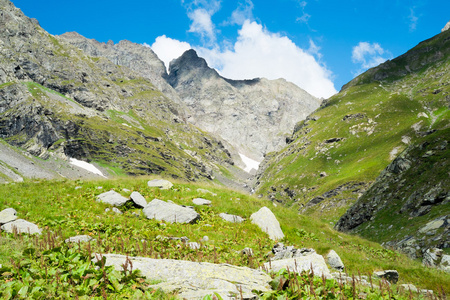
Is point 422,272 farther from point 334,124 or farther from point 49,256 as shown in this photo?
point 334,124

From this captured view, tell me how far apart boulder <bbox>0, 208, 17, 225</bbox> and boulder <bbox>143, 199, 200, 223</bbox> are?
700cm

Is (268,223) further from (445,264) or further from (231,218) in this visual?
(445,264)

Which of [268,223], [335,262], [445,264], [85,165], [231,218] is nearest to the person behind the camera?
[335,262]

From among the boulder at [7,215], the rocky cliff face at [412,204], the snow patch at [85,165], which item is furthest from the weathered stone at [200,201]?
the snow patch at [85,165]

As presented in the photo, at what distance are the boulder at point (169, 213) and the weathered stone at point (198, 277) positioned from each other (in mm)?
8569

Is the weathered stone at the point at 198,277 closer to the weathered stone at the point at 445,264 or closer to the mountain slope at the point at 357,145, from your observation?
the weathered stone at the point at 445,264

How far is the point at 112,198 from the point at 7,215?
236 inches

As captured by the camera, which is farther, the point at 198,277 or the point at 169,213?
the point at 169,213

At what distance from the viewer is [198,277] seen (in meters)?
7.18

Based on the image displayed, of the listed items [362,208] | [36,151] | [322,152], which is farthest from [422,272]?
[36,151]

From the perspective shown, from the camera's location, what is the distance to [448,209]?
2619cm

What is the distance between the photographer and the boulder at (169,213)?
16.7m

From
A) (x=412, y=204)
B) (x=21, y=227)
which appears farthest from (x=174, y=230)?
(x=412, y=204)

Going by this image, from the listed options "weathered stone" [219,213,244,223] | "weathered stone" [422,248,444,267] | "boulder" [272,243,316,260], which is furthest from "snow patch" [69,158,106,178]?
"weathered stone" [422,248,444,267]
